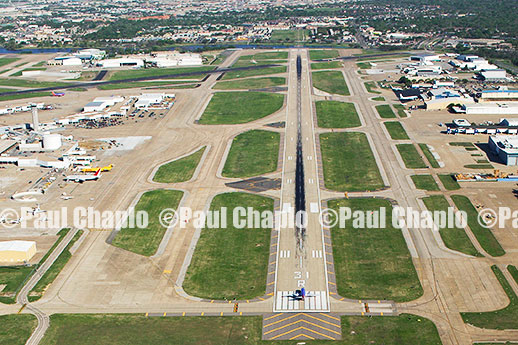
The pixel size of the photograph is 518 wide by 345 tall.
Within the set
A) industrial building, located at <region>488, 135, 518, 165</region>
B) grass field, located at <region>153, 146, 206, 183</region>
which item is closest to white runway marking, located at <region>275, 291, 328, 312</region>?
grass field, located at <region>153, 146, 206, 183</region>

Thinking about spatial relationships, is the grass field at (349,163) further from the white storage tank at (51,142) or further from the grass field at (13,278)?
the white storage tank at (51,142)

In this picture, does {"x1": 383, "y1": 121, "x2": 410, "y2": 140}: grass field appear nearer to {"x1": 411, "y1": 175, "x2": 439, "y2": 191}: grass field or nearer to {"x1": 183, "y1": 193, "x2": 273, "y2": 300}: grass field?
{"x1": 411, "y1": 175, "x2": 439, "y2": 191}: grass field

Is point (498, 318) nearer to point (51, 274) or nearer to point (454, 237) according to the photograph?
point (454, 237)

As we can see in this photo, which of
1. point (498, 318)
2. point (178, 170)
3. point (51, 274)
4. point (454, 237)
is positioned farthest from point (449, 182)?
point (51, 274)

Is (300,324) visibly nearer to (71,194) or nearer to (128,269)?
(128,269)

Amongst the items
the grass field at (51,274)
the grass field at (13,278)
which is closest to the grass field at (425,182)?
the grass field at (51,274)

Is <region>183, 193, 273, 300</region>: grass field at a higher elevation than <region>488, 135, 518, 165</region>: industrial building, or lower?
lower
